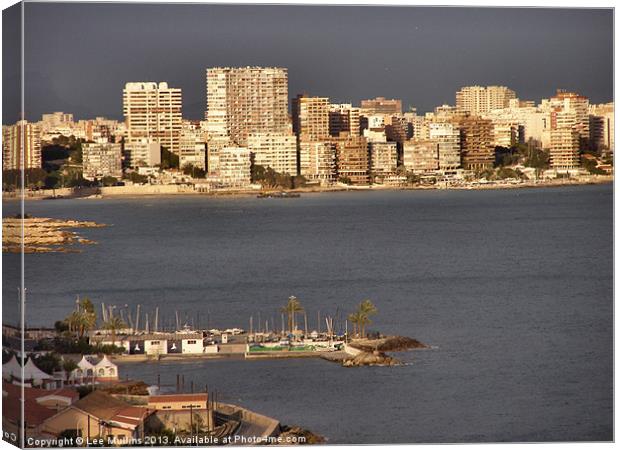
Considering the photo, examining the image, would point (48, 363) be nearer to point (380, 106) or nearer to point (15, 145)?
point (15, 145)

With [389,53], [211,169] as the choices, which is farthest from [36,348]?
[389,53]

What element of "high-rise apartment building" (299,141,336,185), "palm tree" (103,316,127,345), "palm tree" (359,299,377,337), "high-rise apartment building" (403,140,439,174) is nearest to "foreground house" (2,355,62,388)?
"palm tree" (103,316,127,345)

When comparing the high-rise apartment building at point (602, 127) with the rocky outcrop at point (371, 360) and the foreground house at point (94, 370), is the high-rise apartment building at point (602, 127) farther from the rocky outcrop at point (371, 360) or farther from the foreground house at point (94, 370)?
the foreground house at point (94, 370)

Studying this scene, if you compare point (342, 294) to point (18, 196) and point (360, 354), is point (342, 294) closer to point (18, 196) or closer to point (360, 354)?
point (360, 354)

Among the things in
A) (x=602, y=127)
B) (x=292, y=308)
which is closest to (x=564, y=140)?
(x=602, y=127)

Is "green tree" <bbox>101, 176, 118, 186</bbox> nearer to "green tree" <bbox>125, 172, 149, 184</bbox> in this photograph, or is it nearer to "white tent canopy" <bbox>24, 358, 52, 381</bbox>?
"green tree" <bbox>125, 172, 149, 184</bbox>

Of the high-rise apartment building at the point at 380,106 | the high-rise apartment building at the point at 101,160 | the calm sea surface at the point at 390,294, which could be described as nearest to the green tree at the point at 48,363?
the calm sea surface at the point at 390,294

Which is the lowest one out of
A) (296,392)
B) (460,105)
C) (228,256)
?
(296,392)
